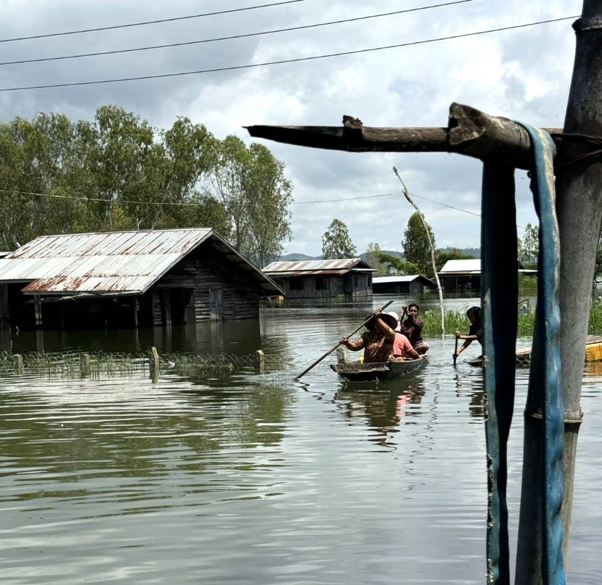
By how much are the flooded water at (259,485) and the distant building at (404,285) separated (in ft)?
178

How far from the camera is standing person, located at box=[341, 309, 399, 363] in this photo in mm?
15000

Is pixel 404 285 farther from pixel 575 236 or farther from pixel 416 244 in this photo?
pixel 575 236

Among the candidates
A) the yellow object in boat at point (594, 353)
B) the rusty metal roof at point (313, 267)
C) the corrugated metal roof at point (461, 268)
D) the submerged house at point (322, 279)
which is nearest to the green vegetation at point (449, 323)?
the yellow object in boat at point (594, 353)

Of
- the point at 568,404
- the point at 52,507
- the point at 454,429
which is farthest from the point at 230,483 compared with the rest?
the point at 568,404

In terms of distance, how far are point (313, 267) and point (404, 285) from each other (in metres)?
9.87

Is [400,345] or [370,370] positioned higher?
[400,345]

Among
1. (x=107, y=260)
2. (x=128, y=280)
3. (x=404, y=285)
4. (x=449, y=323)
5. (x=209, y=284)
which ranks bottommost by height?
(x=449, y=323)

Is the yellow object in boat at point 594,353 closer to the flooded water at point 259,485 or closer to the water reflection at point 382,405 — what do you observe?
the flooded water at point 259,485

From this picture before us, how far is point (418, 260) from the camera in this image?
8619 cm

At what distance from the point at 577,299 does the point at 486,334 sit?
305mm

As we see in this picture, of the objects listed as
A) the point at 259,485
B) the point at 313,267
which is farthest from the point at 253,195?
the point at 259,485

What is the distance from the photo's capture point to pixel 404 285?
232 feet

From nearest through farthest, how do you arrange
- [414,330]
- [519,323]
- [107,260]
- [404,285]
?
[414,330] < [519,323] < [107,260] < [404,285]

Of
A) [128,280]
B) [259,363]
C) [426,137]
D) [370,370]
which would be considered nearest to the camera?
[426,137]
